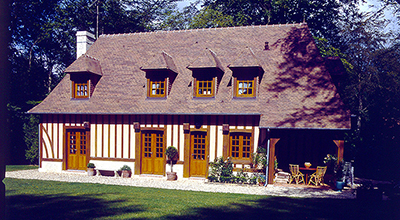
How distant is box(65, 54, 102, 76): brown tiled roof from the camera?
1388 cm

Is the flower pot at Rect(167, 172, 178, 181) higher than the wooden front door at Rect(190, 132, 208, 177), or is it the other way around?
the wooden front door at Rect(190, 132, 208, 177)

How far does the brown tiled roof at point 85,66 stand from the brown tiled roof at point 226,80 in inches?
5.3

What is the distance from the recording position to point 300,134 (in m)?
12.7

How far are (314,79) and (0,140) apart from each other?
517 inches

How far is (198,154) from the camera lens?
12.8 m

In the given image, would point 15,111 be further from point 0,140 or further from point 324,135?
point 0,140

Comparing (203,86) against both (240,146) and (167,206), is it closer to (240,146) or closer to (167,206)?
(240,146)

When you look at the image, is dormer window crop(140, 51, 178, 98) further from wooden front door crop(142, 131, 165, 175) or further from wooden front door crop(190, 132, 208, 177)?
wooden front door crop(190, 132, 208, 177)

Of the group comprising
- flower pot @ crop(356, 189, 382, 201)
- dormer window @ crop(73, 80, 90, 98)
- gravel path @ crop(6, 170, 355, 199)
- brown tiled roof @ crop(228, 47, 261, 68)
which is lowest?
gravel path @ crop(6, 170, 355, 199)

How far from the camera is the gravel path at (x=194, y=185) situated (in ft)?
33.1

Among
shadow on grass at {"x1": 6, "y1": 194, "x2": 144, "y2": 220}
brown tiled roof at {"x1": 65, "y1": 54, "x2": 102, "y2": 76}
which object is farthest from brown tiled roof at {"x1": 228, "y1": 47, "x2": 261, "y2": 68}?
shadow on grass at {"x1": 6, "y1": 194, "x2": 144, "y2": 220}

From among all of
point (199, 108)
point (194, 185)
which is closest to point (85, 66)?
point (199, 108)

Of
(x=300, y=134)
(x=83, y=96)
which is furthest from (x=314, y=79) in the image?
(x=83, y=96)

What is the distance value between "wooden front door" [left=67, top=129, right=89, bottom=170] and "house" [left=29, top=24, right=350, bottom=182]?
0.16 feet
